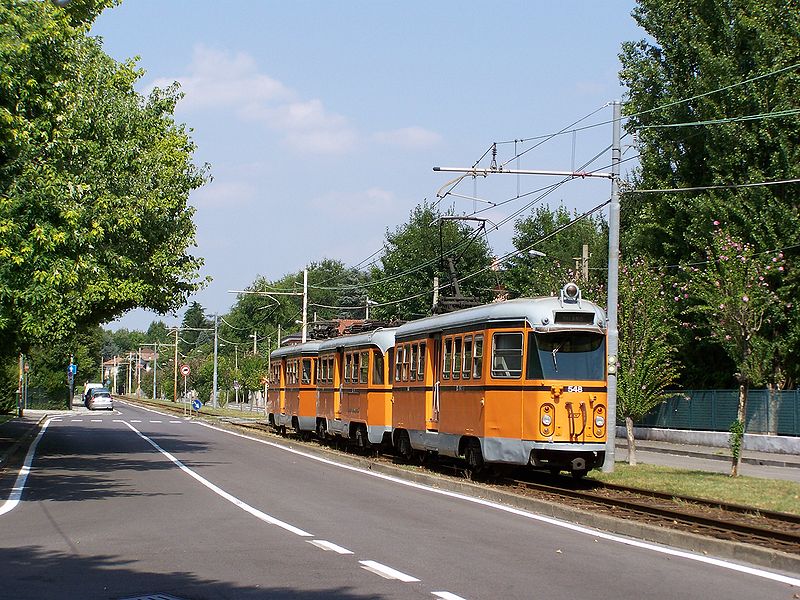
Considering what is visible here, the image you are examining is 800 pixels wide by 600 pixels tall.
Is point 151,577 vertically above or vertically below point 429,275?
below

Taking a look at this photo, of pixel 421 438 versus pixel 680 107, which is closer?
pixel 421 438

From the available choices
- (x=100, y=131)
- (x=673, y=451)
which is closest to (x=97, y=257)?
(x=100, y=131)

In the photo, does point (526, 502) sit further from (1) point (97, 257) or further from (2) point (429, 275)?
(2) point (429, 275)

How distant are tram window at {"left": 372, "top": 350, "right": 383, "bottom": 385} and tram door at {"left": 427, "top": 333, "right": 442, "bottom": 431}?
408 cm

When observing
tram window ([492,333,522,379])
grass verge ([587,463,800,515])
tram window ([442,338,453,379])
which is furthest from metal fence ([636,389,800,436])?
tram window ([492,333,522,379])

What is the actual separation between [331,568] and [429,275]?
6420 centimetres

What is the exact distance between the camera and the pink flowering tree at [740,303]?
26.1 m

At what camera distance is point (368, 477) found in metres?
23.2

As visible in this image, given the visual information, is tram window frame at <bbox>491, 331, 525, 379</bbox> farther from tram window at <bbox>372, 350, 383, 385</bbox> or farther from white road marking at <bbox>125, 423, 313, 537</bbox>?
tram window at <bbox>372, 350, 383, 385</bbox>

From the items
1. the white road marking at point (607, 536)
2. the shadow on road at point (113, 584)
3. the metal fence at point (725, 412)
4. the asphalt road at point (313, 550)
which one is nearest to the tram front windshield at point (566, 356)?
the white road marking at point (607, 536)

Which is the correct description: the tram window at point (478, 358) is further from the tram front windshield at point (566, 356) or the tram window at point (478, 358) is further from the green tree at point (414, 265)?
the green tree at point (414, 265)

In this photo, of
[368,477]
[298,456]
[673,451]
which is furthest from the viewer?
[673,451]

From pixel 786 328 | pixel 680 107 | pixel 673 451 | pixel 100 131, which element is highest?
pixel 680 107

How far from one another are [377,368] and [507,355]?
8.61 metres
